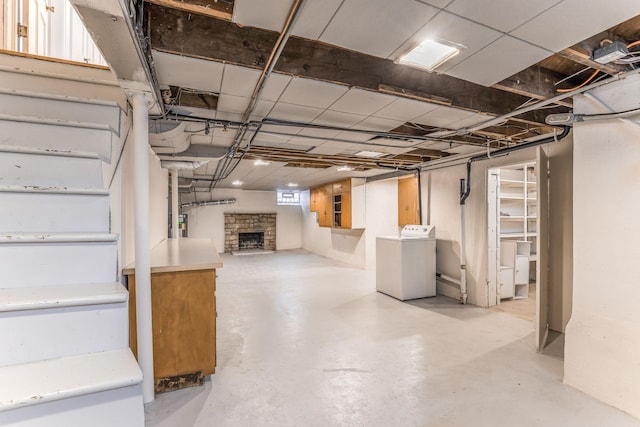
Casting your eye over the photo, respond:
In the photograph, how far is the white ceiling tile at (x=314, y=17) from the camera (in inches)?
53.2

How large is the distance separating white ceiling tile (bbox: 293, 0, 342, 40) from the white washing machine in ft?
11.7

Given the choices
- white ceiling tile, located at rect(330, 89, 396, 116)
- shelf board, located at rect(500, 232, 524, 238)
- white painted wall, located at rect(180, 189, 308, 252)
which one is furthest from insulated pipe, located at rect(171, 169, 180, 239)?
shelf board, located at rect(500, 232, 524, 238)

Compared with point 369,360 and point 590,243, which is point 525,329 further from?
point 369,360

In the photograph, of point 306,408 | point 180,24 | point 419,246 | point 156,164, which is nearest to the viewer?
point 180,24

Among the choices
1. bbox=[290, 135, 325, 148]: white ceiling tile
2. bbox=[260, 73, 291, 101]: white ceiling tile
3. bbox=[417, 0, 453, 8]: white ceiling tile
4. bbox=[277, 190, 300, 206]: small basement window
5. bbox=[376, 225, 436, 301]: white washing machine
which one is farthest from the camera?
bbox=[277, 190, 300, 206]: small basement window

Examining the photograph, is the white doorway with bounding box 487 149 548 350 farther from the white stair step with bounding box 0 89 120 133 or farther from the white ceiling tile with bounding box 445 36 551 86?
the white stair step with bounding box 0 89 120 133

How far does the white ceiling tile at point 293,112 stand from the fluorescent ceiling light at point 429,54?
38.3 inches

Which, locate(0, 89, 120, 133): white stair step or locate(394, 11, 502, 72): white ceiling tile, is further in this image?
locate(0, 89, 120, 133): white stair step

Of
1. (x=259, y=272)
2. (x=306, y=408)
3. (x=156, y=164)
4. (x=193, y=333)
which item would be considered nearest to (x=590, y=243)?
(x=306, y=408)

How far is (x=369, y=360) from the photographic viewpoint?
260 centimetres

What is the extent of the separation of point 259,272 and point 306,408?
15.9 feet

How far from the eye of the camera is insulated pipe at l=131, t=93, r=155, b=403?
6.20 ft

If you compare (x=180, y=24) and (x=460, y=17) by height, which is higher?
(x=180, y=24)

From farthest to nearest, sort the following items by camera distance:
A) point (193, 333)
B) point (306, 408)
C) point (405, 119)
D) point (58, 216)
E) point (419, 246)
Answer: point (419, 246) < point (405, 119) < point (193, 333) < point (306, 408) < point (58, 216)
